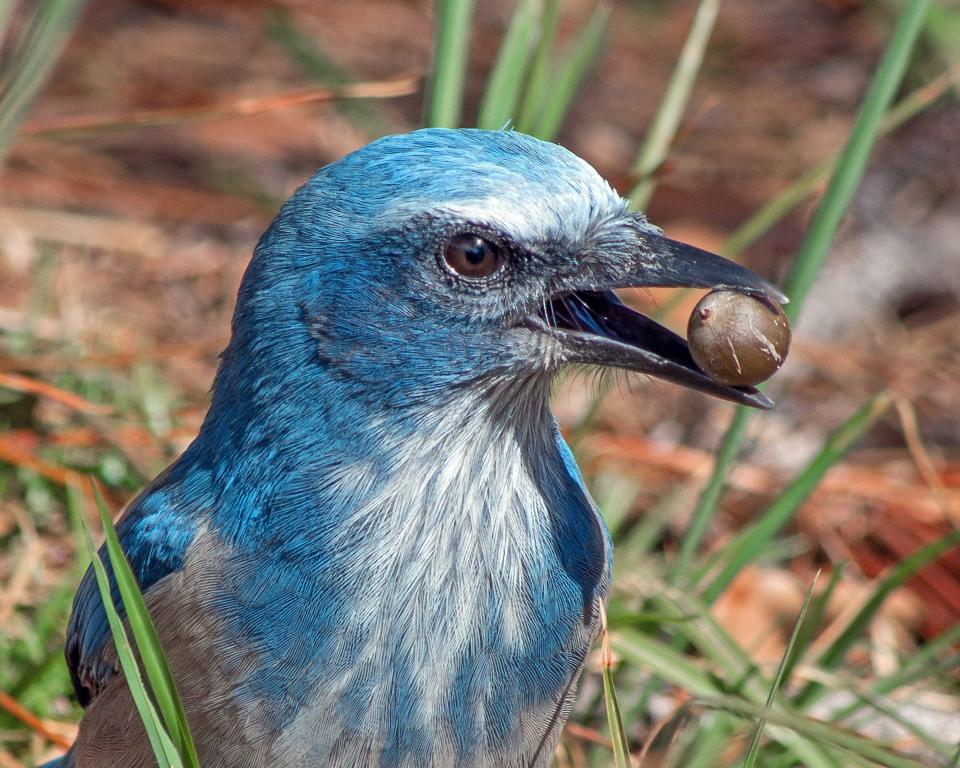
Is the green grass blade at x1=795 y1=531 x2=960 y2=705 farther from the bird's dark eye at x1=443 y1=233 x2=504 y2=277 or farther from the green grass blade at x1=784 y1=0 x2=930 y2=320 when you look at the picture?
the bird's dark eye at x1=443 y1=233 x2=504 y2=277

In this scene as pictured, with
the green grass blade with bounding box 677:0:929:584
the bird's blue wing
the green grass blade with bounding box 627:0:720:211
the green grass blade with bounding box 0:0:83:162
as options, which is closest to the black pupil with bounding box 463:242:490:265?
the bird's blue wing

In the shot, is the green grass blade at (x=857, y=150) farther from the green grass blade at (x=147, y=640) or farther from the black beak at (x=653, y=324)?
the green grass blade at (x=147, y=640)

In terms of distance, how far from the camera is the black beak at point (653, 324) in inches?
102

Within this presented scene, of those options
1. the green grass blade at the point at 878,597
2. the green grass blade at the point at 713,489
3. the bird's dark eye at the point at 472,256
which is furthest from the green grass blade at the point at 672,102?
the bird's dark eye at the point at 472,256

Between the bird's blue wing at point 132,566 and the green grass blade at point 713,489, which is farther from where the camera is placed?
the green grass blade at point 713,489

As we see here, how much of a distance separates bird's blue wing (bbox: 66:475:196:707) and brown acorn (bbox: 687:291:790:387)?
1.04 metres

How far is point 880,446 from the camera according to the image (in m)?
5.25

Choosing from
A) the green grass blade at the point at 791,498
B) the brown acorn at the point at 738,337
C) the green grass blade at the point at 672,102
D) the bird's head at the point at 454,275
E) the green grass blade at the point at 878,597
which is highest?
the green grass blade at the point at 672,102

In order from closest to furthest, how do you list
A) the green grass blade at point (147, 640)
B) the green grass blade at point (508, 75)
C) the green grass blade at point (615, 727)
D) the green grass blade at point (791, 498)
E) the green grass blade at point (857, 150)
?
the green grass blade at point (147, 640)
the green grass blade at point (615, 727)
the green grass blade at point (857, 150)
the green grass blade at point (791, 498)
the green grass blade at point (508, 75)

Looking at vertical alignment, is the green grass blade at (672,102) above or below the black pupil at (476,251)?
above

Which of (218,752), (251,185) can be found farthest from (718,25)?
(218,752)

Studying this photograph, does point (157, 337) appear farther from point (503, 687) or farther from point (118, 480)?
point (503, 687)

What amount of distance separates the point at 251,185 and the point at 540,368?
401 centimetres

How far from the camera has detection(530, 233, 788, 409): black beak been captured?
8.50ft
